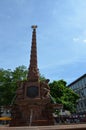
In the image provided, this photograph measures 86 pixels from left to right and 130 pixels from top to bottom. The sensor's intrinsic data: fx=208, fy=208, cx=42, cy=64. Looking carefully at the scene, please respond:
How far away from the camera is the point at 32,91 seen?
24.0 meters

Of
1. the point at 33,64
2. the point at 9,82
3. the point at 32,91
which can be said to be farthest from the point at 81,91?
the point at 32,91

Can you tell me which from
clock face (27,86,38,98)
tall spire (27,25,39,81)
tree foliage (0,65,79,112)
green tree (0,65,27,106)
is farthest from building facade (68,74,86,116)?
clock face (27,86,38,98)

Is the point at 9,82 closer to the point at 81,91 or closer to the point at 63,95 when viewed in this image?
the point at 63,95

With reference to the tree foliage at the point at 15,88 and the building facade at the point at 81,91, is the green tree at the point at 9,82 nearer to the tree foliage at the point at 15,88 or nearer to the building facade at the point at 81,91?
the tree foliage at the point at 15,88

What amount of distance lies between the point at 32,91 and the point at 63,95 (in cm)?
1734

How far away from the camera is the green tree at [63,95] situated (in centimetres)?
3850

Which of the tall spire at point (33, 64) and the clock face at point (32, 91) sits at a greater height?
Result: the tall spire at point (33, 64)

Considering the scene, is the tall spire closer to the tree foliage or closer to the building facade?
the tree foliage

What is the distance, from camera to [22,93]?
2427 centimetres

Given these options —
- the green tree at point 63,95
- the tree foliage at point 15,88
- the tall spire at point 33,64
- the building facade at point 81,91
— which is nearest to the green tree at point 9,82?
the tree foliage at point 15,88

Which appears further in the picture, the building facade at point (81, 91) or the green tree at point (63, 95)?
the building facade at point (81, 91)

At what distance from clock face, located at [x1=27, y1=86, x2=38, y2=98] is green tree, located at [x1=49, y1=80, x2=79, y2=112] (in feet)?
48.1

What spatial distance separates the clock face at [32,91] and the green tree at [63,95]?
577 inches

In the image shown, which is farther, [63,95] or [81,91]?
[81,91]
